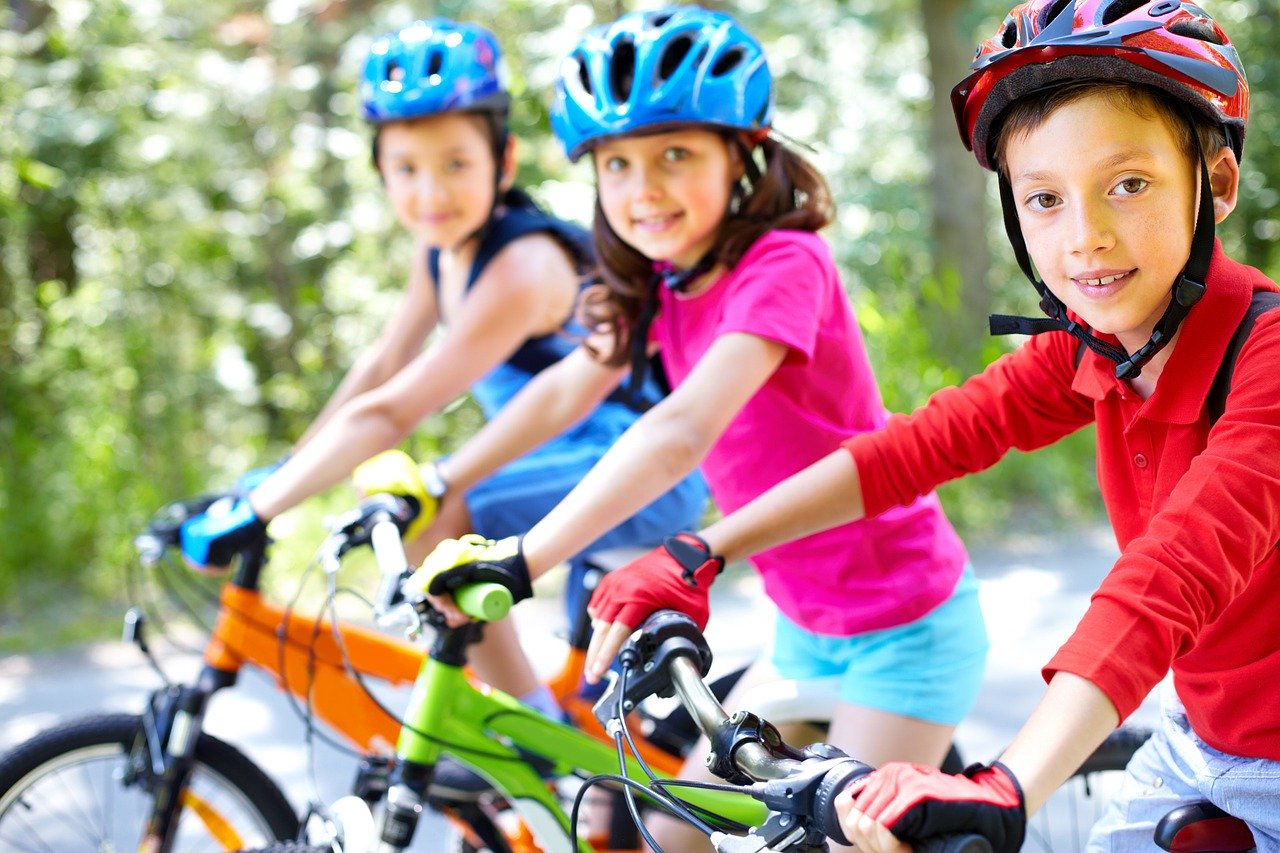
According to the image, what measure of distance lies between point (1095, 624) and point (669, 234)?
1.30 m

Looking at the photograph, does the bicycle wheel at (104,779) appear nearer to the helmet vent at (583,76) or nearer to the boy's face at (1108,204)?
the helmet vent at (583,76)

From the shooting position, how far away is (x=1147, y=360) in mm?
1650

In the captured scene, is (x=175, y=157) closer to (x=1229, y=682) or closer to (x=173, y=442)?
(x=173, y=442)

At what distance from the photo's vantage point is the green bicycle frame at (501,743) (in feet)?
7.13

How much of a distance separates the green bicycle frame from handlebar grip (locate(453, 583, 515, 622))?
0.28 metres

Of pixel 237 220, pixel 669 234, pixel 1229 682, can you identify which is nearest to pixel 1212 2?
pixel 237 220

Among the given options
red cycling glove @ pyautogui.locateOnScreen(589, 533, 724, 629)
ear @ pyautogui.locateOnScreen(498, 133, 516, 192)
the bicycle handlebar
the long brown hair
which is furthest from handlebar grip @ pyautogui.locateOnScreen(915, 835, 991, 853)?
ear @ pyautogui.locateOnScreen(498, 133, 516, 192)

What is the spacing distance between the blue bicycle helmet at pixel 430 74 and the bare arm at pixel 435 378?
44 cm

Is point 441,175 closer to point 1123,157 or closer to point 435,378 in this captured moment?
point 435,378

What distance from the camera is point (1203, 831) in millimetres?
1707

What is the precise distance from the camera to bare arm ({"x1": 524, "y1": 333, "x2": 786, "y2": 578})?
2.02 m

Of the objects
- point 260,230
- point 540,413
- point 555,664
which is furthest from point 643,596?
point 260,230

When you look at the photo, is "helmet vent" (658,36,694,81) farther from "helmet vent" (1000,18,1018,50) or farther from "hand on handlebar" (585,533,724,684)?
"hand on handlebar" (585,533,724,684)

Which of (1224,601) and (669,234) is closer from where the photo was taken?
(1224,601)
